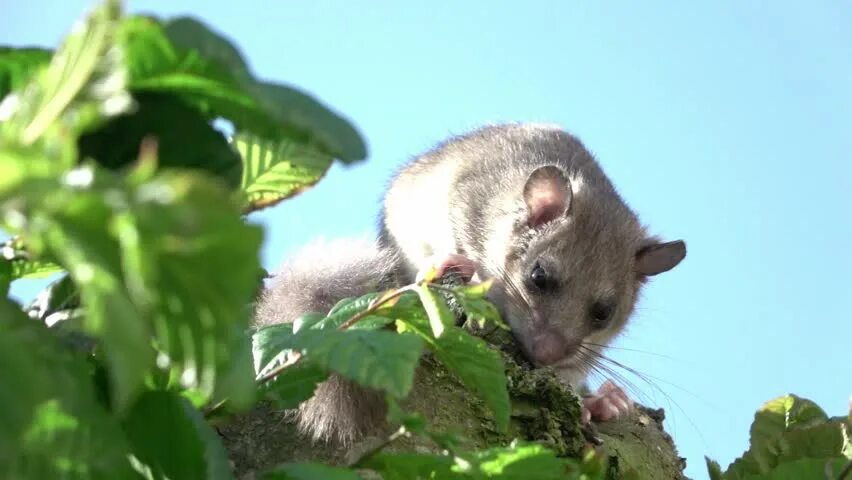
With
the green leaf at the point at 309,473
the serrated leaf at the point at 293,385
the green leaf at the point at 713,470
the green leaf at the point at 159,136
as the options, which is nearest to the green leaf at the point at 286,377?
the serrated leaf at the point at 293,385

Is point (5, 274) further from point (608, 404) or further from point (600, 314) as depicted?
point (600, 314)

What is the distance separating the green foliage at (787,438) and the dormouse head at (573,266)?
70.2 inches

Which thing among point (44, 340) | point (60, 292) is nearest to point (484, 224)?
point (60, 292)

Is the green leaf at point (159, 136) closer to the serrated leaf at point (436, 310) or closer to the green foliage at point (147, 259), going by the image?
the green foliage at point (147, 259)

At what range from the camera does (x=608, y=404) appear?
116 inches

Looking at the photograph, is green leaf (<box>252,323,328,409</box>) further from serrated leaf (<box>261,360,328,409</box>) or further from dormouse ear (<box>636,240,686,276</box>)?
dormouse ear (<box>636,240,686,276</box>)

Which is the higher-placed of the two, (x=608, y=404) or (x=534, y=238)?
(x=534, y=238)

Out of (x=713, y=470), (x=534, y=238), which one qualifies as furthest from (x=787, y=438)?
(x=534, y=238)

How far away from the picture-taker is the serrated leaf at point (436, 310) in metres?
1.28

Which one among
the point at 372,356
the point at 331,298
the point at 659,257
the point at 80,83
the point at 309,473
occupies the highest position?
the point at 659,257

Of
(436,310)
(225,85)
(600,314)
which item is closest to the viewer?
(225,85)

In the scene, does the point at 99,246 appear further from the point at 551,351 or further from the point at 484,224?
Result: the point at 484,224

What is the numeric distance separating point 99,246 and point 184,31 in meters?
0.20

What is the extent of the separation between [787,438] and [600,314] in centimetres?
237
